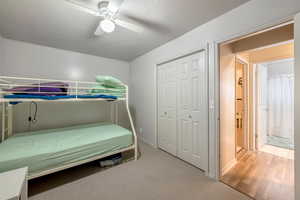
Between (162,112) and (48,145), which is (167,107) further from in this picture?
(48,145)

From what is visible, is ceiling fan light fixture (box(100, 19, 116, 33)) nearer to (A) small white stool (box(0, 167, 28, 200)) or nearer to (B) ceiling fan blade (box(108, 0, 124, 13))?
(B) ceiling fan blade (box(108, 0, 124, 13))

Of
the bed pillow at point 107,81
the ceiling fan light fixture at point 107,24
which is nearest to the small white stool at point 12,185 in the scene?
the bed pillow at point 107,81

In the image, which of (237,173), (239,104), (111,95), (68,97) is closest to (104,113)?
(111,95)

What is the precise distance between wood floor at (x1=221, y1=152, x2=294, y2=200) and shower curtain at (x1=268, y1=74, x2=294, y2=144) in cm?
198

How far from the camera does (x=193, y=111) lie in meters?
2.13

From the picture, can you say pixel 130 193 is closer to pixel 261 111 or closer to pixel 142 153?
pixel 142 153

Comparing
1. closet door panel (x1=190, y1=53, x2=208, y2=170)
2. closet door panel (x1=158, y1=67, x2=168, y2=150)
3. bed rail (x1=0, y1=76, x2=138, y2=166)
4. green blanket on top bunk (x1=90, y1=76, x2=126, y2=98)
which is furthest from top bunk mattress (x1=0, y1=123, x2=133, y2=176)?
→ closet door panel (x1=190, y1=53, x2=208, y2=170)

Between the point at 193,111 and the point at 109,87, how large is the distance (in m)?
1.72

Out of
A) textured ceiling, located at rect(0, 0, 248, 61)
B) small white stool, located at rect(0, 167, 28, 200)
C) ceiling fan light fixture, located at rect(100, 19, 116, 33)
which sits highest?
textured ceiling, located at rect(0, 0, 248, 61)

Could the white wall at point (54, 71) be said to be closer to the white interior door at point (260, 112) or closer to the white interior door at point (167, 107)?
the white interior door at point (167, 107)

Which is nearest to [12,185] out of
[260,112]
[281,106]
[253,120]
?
[253,120]

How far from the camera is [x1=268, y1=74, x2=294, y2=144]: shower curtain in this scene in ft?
11.7

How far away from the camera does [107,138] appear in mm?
1983

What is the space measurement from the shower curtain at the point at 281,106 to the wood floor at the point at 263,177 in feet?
6.50
